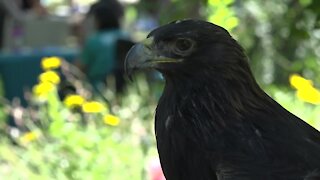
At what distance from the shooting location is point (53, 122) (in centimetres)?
496

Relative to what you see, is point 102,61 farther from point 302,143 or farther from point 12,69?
point 302,143

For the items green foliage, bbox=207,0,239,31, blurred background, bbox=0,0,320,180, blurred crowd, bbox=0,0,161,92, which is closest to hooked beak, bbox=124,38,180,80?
blurred background, bbox=0,0,320,180

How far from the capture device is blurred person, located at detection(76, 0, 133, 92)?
7910 mm

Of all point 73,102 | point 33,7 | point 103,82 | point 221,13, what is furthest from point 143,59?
point 33,7

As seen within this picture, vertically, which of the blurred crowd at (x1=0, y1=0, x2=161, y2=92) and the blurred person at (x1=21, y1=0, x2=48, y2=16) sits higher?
the blurred person at (x1=21, y1=0, x2=48, y2=16)

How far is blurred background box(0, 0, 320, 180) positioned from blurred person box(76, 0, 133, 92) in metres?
0.01

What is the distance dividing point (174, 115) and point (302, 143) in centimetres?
45

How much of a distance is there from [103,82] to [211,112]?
517 centimetres

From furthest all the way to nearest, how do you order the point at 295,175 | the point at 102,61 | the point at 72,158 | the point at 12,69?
1. the point at 12,69
2. the point at 102,61
3. the point at 72,158
4. the point at 295,175

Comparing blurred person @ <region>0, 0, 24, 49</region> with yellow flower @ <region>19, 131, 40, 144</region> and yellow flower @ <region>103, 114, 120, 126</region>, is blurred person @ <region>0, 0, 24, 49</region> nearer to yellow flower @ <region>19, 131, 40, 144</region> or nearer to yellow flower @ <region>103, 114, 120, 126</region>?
yellow flower @ <region>19, 131, 40, 144</region>

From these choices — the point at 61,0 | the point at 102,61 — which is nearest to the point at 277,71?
the point at 102,61

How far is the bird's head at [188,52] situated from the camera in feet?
9.11

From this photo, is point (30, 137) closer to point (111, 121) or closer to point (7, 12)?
point (111, 121)

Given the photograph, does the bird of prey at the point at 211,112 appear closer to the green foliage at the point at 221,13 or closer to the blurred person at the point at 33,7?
the green foliage at the point at 221,13
